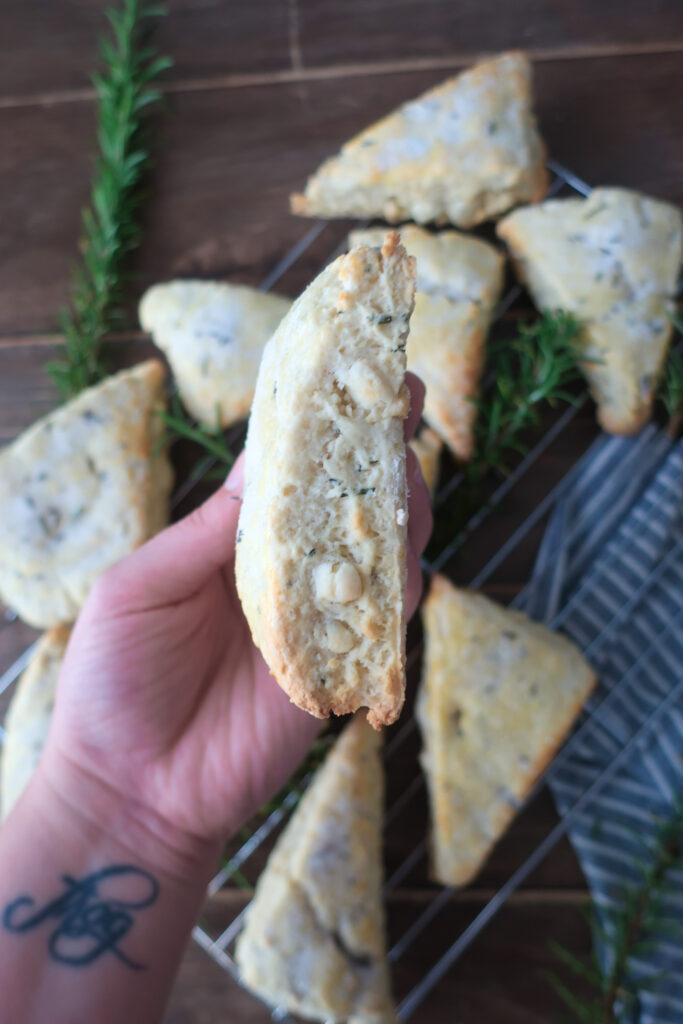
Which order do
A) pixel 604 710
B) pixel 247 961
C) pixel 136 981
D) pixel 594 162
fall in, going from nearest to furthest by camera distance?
pixel 136 981 → pixel 247 961 → pixel 604 710 → pixel 594 162

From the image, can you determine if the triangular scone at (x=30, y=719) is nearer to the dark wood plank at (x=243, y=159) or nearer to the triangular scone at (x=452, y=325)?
the dark wood plank at (x=243, y=159)

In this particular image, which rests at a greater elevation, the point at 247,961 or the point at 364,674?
the point at 364,674

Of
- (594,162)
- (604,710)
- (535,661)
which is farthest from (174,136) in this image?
(604,710)

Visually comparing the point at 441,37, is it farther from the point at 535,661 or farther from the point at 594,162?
the point at 535,661

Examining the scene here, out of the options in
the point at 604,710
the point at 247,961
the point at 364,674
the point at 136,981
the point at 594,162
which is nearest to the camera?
the point at 364,674

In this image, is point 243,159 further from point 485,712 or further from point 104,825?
point 104,825

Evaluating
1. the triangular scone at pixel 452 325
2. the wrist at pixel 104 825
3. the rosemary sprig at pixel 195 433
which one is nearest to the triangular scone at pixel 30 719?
the wrist at pixel 104 825
